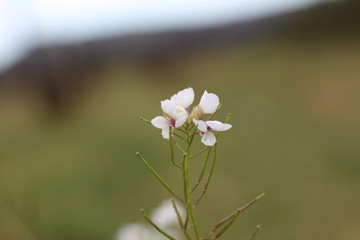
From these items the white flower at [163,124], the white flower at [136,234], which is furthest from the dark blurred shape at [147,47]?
the white flower at [163,124]

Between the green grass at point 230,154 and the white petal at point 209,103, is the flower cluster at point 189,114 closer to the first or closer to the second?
the white petal at point 209,103

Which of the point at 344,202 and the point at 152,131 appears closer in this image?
the point at 344,202

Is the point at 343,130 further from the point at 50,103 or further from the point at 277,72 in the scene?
the point at 50,103

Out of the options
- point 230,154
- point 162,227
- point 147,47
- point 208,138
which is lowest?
point 230,154

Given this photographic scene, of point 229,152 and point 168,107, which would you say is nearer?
point 168,107

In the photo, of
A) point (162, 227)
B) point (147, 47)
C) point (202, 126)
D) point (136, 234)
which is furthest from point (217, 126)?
point (147, 47)

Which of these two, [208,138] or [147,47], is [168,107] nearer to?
[208,138]

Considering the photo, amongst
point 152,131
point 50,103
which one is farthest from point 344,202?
point 50,103

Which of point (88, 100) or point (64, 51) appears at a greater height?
point (64, 51)
